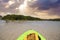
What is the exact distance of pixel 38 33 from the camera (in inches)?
47.1

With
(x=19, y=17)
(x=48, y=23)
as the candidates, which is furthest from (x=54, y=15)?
(x=19, y=17)

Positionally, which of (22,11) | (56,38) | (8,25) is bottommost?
(56,38)

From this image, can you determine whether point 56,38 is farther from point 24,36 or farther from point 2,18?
point 2,18

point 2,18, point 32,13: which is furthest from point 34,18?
point 2,18

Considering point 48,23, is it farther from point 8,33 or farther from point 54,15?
point 8,33

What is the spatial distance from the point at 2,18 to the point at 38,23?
0.31 m

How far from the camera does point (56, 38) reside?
1.20 meters

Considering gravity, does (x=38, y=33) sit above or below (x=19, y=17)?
below

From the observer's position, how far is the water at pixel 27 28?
1.19 metres

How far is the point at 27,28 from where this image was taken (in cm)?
120

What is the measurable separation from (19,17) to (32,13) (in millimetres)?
117

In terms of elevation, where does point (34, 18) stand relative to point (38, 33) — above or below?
above

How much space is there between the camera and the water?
46.8 inches

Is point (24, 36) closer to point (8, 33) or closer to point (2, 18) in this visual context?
point (8, 33)
